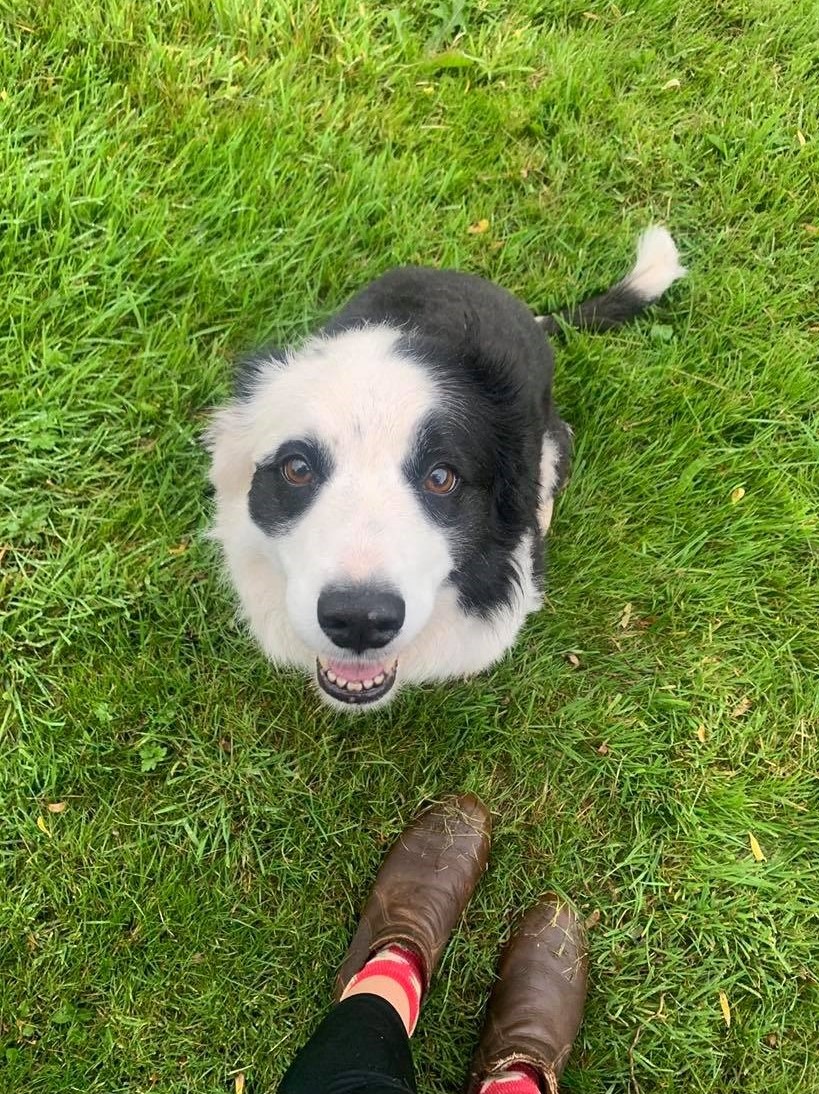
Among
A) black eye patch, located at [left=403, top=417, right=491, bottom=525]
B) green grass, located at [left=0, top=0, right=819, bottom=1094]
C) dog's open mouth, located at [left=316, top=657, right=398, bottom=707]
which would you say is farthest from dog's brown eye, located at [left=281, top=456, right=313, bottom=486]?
green grass, located at [left=0, top=0, right=819, bottom=1094]

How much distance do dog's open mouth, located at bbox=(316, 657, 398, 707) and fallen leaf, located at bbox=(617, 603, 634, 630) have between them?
1183 millimetres

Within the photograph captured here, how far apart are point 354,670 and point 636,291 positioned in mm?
2003

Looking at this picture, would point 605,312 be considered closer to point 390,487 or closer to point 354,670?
point 390,487

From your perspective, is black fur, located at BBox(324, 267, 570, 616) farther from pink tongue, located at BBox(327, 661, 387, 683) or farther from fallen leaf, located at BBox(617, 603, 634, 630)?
fallen leaf, located at BBox(617, 603, 634, 630)

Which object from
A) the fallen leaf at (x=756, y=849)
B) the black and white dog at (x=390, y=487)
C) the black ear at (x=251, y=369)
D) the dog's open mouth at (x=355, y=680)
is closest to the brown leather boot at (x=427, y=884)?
the black and white dog at (x=390, y=487)

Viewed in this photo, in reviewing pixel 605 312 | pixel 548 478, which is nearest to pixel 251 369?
pixel 548 478

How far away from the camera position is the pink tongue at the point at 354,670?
2.07 m

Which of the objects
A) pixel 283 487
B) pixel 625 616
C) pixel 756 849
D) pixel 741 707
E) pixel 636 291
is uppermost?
pixel 636 291

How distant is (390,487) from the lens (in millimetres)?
1863

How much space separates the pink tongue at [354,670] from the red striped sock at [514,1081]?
1393 millimetres

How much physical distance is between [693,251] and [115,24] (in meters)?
2.59

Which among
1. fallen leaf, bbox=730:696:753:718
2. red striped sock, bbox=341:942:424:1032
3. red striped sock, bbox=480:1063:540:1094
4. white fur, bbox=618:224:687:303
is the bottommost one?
red striped sock, bbox=480:1063:540:1094

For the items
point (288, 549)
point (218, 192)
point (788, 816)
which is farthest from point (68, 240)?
point (788, 816)

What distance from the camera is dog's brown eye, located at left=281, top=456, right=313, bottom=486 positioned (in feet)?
6.36
